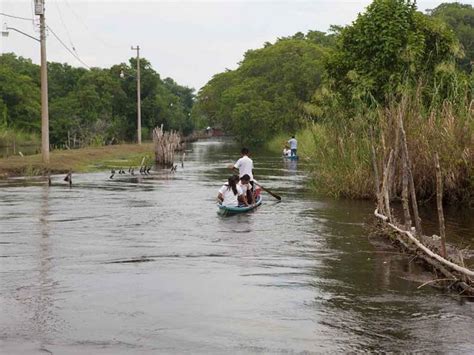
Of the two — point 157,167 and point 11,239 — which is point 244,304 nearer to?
point 11,239

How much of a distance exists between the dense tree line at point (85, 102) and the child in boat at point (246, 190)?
37.0 meters

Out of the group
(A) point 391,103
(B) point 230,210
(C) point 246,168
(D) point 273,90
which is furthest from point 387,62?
(D) point 273,90

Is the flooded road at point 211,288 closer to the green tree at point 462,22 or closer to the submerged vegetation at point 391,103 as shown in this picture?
the submerged vegetation at point 391,103

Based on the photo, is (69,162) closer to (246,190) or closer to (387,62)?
(246,190)

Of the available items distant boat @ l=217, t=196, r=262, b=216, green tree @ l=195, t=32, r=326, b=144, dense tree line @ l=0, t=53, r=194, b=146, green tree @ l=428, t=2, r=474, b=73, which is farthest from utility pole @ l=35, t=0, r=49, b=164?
green tree @ l=428, t=2, r=474, b=73

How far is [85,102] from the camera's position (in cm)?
6569

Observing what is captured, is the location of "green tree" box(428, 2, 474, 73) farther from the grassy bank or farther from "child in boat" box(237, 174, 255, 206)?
"child in boat" box(237, 174, 255, 206)

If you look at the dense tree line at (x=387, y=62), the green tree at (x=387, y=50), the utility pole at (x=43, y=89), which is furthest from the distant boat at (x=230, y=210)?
the utility pole at (x=43, y=89)

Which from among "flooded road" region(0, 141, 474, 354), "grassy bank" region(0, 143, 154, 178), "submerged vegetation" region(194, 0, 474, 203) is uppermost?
"submerged vegetation" region(194, 0, 474, 203)

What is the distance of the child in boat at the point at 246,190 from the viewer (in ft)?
57.5

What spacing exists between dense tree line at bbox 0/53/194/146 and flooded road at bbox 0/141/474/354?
40067 millimetres

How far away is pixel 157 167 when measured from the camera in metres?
37.5

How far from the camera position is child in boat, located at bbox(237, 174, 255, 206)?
57.5ft

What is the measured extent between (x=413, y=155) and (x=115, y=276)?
10.3 metres
